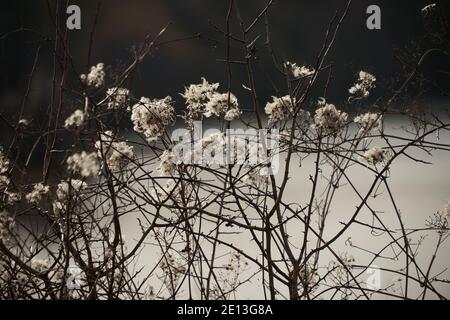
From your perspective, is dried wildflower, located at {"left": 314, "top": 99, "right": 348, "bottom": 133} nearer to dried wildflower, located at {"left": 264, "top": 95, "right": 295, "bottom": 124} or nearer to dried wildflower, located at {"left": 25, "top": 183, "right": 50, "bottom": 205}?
dried wildflower, located at {"left": 264, "top": 95, "right": 295, "bottom": 124}

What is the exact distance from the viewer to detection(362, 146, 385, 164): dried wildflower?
77.2 inches

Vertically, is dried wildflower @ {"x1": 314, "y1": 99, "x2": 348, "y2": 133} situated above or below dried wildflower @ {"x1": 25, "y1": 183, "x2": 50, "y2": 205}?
above

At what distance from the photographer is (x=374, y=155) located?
1964 millimetres

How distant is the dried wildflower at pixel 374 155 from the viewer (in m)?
1.96

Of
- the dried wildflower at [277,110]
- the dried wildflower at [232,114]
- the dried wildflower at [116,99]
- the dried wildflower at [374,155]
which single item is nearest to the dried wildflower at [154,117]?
the dried wildflower at [116,99]

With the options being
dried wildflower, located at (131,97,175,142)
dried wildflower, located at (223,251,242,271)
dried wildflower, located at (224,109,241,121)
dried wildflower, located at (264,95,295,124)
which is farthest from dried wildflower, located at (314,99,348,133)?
dried wildflower, located at (223,251,242,271)

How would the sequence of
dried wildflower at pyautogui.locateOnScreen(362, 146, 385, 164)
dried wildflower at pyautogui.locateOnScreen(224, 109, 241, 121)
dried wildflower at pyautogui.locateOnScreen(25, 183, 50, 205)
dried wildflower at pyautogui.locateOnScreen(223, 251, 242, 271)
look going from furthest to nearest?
dried wildflower at pyautogui.locateOnScreen(223, 251, 242, 271) < dried wildflower at pyautogui.locateOnScreen(362, 146, 385, 164) < dried wildflower at pyautogui.locateOnScreen(224, 109, 241, 121) < dried wildflower at pyautogui.locateOnScreen(25, 183, 50, 205)

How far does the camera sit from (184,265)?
6.62 ft

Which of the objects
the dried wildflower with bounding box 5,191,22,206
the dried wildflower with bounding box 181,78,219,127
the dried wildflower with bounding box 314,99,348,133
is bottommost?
the dried wildflower with bounding box 5,191,22,206

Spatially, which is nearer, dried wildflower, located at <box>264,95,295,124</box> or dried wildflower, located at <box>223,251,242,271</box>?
dried wildflower, located at <box>264,95,295,124</box>

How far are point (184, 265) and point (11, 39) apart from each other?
297cm

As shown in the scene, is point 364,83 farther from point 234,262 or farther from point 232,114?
point 234,262
